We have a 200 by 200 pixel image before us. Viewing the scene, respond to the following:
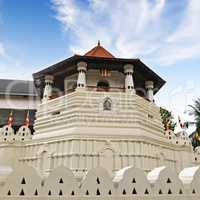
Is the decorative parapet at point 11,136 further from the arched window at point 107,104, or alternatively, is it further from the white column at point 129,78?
the white column at point 129,78

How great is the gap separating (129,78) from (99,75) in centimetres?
216

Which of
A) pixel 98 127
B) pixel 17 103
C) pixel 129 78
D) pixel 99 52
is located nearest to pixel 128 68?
pixel 129 78

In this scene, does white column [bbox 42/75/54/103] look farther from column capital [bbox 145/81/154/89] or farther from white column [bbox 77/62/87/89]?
column capital [bbox 145/81/154/89]

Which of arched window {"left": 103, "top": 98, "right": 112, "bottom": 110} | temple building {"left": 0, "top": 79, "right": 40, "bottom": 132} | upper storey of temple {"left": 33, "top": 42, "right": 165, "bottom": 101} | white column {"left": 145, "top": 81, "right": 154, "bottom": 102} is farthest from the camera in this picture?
temple building {"left": 0, "top": 79, "right": 40, "bottom": 132}

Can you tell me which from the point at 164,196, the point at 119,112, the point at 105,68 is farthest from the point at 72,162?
the point at 164,196

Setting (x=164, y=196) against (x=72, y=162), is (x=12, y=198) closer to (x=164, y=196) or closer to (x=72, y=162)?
(x=164, y=196)

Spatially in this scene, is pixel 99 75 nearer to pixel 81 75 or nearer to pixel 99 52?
pixel 81 75

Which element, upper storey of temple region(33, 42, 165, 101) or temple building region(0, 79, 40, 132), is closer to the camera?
upper storey of temple region(33, 42, 165, 101)

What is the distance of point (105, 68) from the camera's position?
15031 mm

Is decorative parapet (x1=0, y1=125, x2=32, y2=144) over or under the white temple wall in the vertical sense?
over

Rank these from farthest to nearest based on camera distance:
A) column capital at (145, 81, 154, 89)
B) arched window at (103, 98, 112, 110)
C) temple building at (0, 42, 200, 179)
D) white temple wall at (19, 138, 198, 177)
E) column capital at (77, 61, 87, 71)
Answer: column capital at (145, 81, 154, 89), column capital at (77, 61, 87, 71), arched window at (103, 98, 112, 110), temple building at (0, 42, 200, 179), white temple wall at (19, 138, 198, 177)

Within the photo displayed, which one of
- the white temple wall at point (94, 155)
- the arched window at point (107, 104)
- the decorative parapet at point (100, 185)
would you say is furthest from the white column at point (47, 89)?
the decorative parapet at point (100, 185)

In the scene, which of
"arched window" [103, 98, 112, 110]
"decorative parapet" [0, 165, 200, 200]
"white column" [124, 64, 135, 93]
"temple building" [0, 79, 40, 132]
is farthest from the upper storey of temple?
"decorative parapet" [0, 165, 200, 200]

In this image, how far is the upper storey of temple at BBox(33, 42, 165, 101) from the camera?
14.5 meters
